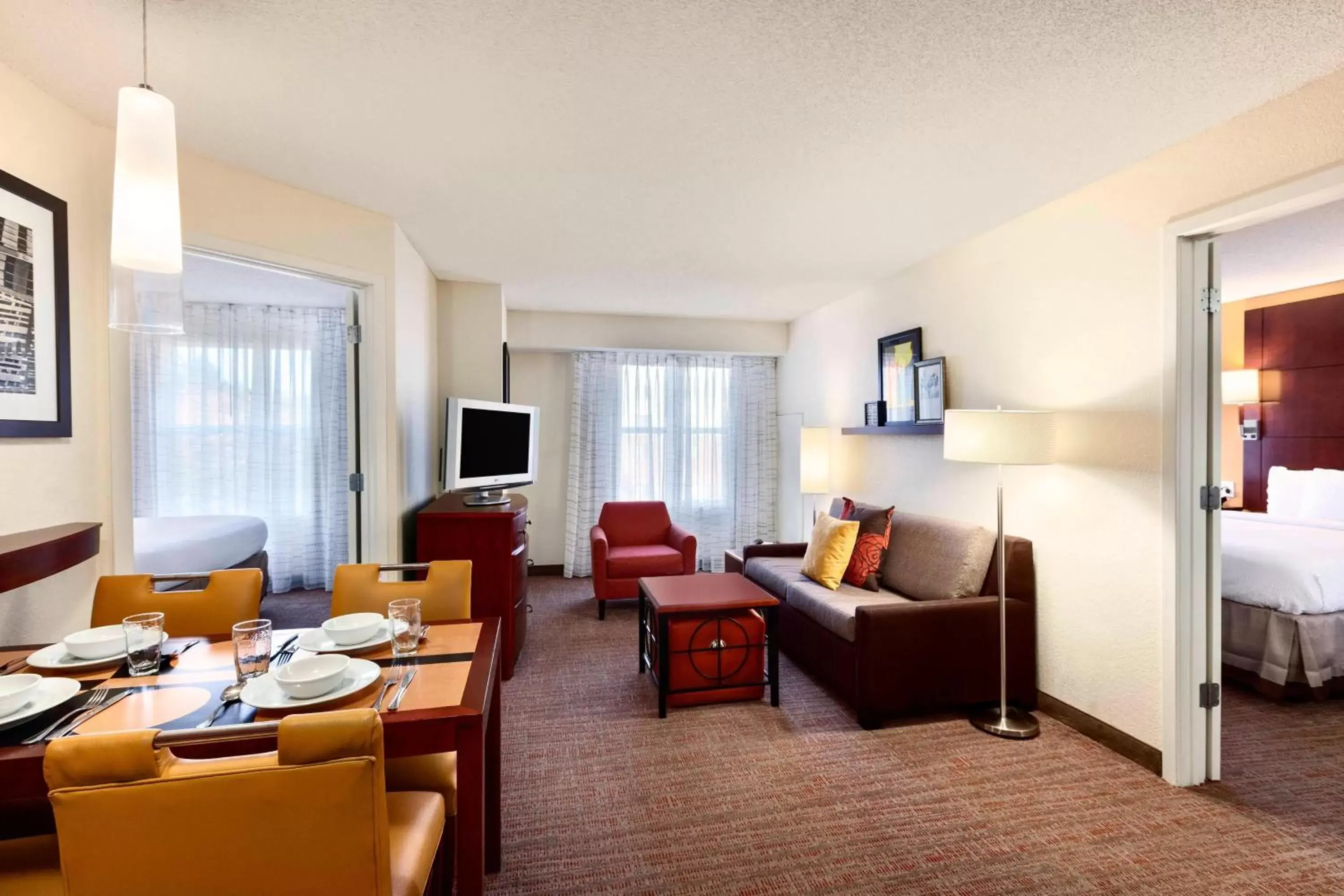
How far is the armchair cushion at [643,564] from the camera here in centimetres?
452

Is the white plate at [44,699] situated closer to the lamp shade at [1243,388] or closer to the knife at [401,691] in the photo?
the knife at [401,691]

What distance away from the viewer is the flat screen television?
11.3 feet

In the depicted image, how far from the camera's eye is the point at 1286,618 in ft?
9.57

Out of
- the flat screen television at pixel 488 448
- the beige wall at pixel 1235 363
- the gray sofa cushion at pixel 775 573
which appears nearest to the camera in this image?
the flat screen television at pixel 488 448

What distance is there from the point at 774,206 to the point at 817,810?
8.55 feet

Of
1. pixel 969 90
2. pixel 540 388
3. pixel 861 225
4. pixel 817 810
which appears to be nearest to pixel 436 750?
pixel 817 810

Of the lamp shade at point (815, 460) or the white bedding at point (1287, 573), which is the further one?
the lamp shade at point (815, 460)

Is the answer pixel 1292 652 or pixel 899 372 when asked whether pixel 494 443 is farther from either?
pixel 1292 652

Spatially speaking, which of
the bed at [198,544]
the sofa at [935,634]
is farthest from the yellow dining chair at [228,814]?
the bed at [198,544]

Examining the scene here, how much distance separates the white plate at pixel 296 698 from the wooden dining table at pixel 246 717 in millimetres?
15

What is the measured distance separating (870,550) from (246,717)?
3.12 metres

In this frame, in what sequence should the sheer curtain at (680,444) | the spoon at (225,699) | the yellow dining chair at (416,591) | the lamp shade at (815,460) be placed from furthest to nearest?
the sheer curtain at (680,444) → the lamp shade at (815,460) → the yellow dining chair at (416,591) → the spoon at (225,699)

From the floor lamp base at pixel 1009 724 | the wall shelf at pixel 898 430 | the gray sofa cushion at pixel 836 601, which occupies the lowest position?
the floor lamp base at pixel 1009 724

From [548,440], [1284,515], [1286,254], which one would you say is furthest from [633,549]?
[1284,515]
